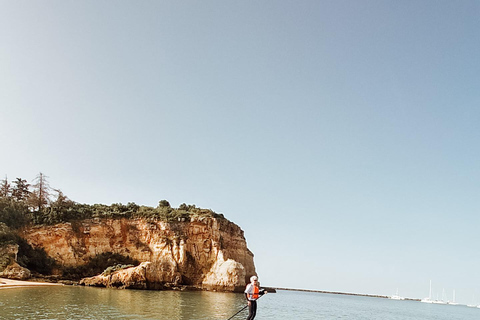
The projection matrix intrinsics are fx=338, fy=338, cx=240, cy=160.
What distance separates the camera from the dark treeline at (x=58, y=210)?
174 ft

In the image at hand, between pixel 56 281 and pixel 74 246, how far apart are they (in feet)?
26.8

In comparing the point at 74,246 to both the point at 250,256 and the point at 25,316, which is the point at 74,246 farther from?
the point at 25,316

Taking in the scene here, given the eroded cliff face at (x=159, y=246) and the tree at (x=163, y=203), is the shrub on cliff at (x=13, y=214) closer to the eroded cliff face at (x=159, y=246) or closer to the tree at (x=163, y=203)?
the eroded cliff face at (x=159, y=246)

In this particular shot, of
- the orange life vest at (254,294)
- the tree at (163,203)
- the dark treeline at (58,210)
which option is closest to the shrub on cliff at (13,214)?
the dark treeline at (58,210)

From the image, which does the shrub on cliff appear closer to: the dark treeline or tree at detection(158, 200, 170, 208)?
the dark treeline

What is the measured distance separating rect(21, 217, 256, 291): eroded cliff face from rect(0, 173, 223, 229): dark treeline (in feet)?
3.96

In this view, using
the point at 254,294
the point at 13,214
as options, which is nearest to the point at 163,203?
the point at 13,214

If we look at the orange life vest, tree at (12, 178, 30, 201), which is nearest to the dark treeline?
tree at (12, 178, 30, 201)

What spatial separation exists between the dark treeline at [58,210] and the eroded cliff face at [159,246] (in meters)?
1.21

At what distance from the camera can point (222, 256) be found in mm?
57094

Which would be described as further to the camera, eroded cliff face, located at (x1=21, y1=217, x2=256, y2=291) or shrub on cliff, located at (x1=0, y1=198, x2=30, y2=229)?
eroded cliff face, located at (x1=21, y1=217, x2=256, y2=291)

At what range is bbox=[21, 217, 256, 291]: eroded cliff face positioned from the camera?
53438 mm

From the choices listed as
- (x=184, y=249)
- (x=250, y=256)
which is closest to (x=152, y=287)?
(x=184, y=249)

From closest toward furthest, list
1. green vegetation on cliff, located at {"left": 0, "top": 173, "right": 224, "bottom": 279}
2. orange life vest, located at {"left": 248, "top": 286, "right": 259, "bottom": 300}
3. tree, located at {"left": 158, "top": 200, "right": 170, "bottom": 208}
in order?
orange life vest, located at {"left": 248, "top": 286, "right": 259, "bottom": 300}, green vegetation on cliff, located at {"left": 0, "top": 173, "right": 224, "bottom": 279}, tree, located at {"left": 158, "top": 200, "right": 170, "bottom": 208}
